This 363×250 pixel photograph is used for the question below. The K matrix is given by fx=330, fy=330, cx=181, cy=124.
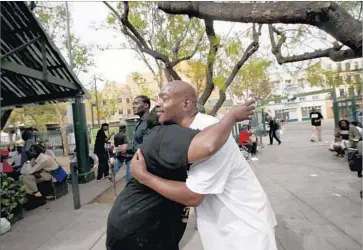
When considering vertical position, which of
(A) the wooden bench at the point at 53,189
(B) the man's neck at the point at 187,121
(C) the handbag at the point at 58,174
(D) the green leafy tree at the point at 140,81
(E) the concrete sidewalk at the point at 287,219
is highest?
(D) the green leafy tree at the point at 140,81

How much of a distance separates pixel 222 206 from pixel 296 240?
293 cm

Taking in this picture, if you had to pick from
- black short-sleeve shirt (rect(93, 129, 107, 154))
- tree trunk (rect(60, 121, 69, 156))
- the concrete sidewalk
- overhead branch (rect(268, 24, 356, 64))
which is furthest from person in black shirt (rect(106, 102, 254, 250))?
tree trunk (rect(60, 121, 69, 156))

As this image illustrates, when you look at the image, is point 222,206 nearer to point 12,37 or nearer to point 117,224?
point 117,224

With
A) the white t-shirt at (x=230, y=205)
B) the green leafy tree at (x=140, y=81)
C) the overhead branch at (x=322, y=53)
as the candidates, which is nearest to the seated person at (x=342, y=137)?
the overhead branch at (x=322, y=53)

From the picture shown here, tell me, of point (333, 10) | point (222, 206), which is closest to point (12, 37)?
point (333, 10)

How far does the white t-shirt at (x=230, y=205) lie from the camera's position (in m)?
1.52

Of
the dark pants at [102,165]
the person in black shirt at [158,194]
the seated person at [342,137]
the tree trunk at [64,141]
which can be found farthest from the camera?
the tree trunk at [64,141]

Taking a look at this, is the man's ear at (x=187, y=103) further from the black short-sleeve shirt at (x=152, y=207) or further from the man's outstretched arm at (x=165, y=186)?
the man's outstretched arm at (x=165, y=186)

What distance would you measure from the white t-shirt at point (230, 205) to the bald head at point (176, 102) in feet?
0.96

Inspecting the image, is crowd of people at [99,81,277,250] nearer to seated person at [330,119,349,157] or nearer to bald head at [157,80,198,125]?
bald head at [157,80,198,125]

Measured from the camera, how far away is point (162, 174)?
1.62 m

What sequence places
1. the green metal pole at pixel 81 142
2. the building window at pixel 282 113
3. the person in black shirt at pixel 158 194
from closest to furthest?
1. the person in black shirt at pixel 158 194
2. the green metal pole at pixel 81 142
3. the building window at pixel 282 113

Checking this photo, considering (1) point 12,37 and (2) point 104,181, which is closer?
(1) point 12,37

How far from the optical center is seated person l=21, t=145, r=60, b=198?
6531 mm
